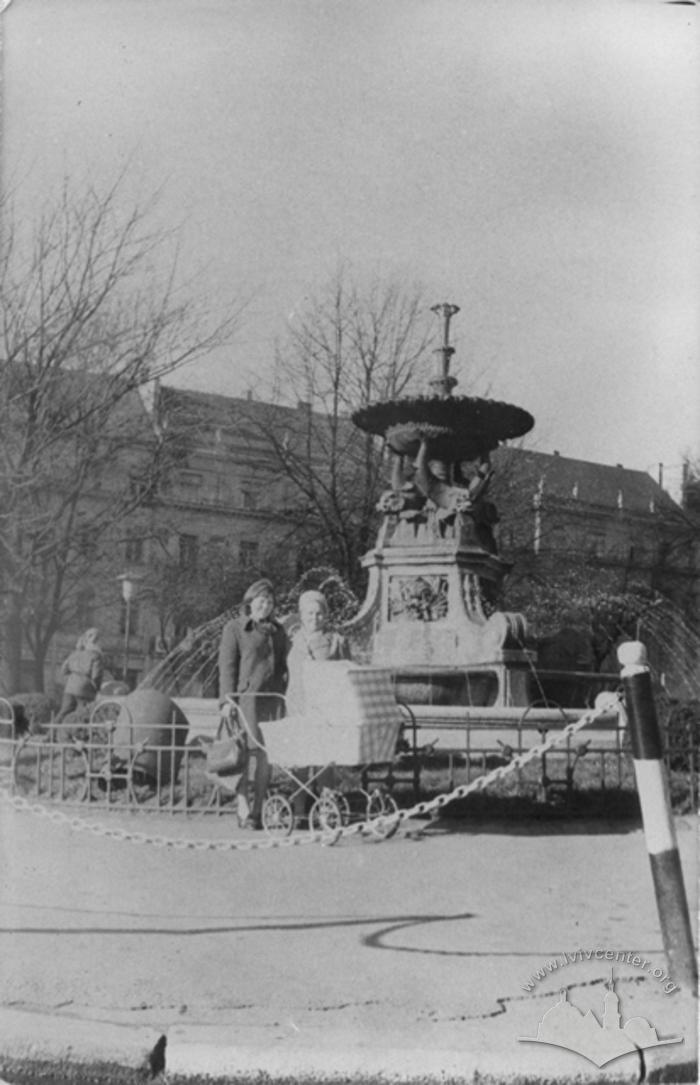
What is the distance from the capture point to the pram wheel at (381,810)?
772 centimetres

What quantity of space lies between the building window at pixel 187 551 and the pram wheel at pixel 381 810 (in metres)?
14.4

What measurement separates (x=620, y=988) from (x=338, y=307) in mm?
19596

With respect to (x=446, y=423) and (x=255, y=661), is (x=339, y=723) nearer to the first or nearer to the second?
(x=255, y=661)

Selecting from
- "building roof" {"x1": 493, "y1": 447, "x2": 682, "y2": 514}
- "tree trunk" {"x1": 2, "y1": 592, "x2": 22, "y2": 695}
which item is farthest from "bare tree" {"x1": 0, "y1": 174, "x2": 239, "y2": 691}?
"building roof" {"x1": 493, "y1": 447, "x2": 682, "y2": 514}

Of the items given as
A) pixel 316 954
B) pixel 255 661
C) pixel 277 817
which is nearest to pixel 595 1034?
pixel 316 954

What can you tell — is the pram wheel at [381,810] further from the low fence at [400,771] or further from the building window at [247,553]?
the building window at [247,553]

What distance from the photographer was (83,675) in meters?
11.4

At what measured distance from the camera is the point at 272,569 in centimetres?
2423

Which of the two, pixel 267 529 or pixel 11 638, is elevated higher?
pixel 267 529

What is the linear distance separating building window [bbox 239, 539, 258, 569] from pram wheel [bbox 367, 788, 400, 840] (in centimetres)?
1515

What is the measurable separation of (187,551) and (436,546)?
32.5 ft

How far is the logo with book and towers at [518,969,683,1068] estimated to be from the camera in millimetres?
3992

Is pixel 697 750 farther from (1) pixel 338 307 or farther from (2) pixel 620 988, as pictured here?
(1) pixel 338 307

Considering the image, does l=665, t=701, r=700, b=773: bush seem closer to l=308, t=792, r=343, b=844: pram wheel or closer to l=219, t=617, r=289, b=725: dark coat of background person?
Answer: l=308, t=792, r=343, b=844: pram wheel
